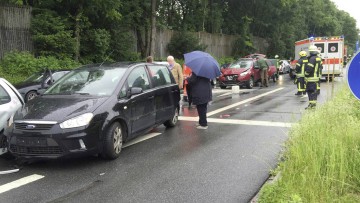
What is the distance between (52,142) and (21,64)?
41.5 feet

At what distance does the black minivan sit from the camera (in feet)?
19.2

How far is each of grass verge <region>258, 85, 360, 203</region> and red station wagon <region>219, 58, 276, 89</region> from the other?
1486cm

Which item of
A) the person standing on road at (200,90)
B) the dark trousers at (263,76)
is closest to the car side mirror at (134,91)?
the person standing on road at (200,90)

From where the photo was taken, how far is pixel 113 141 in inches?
253

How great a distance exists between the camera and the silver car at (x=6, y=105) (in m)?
6.67

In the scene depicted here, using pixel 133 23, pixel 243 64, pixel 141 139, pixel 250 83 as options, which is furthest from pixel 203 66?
pixel 133 23

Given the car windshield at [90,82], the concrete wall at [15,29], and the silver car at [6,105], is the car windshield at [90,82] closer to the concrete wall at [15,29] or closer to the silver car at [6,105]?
the silver car at [6,105]

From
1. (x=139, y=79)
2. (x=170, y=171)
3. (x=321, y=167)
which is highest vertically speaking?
(x=139, y=79)

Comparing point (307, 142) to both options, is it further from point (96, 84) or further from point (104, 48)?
point (104, 48)

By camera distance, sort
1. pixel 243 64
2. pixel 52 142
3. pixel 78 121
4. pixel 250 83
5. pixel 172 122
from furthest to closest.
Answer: pixel 243 64
pixel 250 83
pixel 172 122
pixel 78 121
pixel 52 142

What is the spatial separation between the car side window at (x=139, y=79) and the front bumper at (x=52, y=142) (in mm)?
1588

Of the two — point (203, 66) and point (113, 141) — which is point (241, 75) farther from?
point (113, 141)

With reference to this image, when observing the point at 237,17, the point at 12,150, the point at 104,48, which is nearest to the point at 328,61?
the point at 104,48

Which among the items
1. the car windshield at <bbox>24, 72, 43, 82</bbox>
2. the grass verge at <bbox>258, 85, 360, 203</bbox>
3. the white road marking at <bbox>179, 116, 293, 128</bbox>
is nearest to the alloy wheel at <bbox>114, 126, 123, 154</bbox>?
the grass verge at <bbox>258, 85, 360, 203</bbox>
